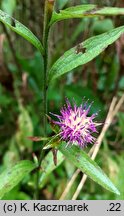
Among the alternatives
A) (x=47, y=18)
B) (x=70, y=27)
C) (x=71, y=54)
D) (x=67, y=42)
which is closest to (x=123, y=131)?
(x=67, y=42)

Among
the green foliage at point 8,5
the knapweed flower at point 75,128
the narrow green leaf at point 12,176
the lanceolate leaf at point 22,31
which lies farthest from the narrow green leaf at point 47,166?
the green foliage at point 8,5

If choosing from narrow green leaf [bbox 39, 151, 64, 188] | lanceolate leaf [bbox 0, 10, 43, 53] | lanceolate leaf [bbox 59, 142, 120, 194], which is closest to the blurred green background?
narrow green leaf [bbox 39, 151, 64, 188]

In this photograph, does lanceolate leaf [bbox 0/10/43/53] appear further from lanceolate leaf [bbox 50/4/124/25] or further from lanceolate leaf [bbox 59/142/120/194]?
lanceolate leaf [bbox 59/142/120/194]

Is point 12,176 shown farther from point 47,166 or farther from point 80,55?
point 80,55

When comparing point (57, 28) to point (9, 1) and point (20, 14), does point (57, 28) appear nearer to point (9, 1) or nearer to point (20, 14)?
point (20, 14)

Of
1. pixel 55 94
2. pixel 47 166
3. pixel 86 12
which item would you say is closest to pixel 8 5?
pixel 55 94

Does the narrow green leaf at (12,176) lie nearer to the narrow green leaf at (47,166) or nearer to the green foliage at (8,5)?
the narrow green leaf at (47,166)
